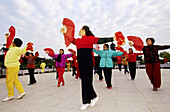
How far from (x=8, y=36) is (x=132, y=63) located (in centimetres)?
720

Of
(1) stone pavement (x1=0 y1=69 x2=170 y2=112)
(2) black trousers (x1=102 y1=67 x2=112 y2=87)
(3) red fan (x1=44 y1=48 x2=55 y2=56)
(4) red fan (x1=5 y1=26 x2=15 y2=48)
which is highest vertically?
(4) red fan (x1=5 y1=26 x2=15 y2=48)

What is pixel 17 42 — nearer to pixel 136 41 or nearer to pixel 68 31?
pixel 68 31

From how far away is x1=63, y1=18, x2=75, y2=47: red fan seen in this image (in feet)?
10.6

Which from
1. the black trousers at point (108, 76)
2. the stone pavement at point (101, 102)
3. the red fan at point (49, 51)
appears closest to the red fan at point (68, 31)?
the stone pavement at point (101, 102)

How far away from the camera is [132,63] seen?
855cm

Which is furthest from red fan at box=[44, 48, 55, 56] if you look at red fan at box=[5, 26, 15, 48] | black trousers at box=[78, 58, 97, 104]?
black trousers at box=[78, 58, 97, 104]

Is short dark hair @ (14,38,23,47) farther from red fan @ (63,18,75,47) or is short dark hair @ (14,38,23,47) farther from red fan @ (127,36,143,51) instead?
red fan @ (127,36,143,51)

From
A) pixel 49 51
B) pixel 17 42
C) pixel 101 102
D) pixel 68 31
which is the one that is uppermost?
pixel 68 31

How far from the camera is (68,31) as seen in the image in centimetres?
328

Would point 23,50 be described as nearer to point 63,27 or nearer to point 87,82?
point 63,27

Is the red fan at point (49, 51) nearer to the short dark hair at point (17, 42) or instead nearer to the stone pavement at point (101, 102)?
the short dark hair at point (17, 42)

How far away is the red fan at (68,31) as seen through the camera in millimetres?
3227

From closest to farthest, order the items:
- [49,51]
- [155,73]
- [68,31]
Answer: [68,31] → [155,73] → [49,51]

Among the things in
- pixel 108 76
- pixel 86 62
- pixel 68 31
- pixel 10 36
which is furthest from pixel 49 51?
pixel 86 62
